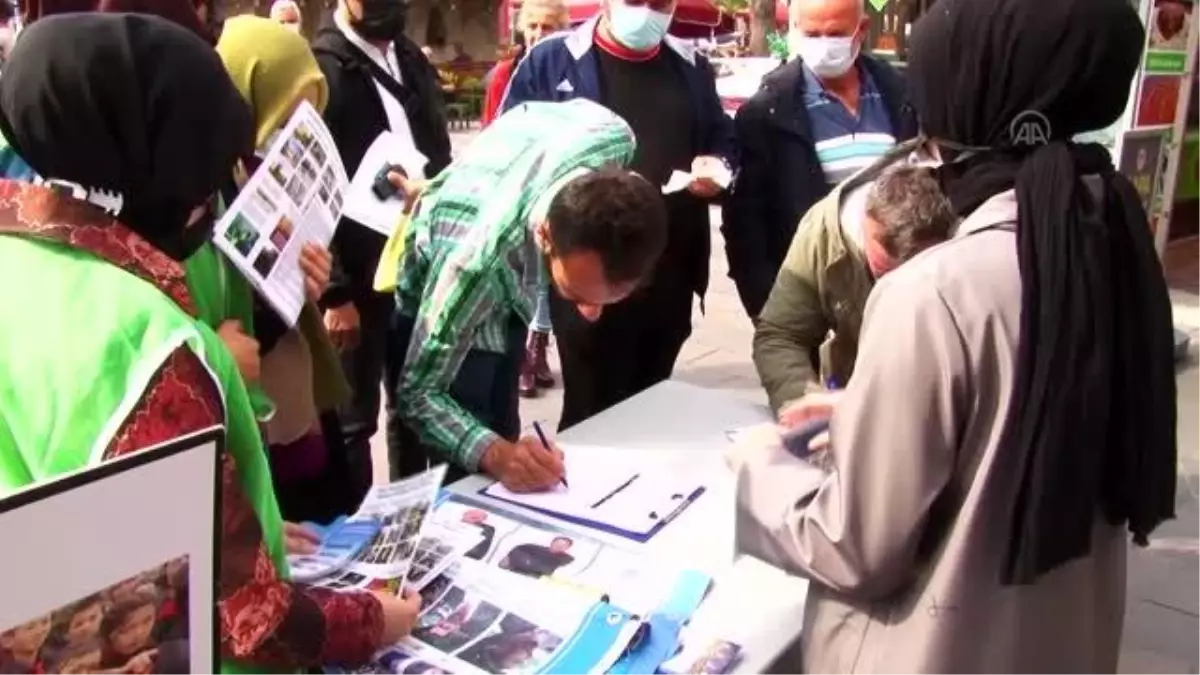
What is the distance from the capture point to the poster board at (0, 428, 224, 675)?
0.61m

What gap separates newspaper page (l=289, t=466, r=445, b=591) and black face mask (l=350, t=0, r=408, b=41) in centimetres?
152

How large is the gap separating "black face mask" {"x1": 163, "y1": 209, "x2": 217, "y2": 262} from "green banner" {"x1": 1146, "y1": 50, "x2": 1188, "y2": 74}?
4.72 metres

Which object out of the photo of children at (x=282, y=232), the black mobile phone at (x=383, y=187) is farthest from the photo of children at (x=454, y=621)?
the black mobile phone at (x=383, y=187)

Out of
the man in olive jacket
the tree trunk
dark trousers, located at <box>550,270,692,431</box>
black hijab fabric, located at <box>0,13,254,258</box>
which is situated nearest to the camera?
black hijab fabric, located at <box>0,13,254,258</box>

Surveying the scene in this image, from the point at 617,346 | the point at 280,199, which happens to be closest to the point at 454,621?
the point at 280,199

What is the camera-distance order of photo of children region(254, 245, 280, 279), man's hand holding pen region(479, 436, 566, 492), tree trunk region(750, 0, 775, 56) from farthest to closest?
tree trunk region(750, 0, 775, 56) < man's hand holding pen region(479, 436, 566, 492) < photo of children region(254, 245, 280, 279)

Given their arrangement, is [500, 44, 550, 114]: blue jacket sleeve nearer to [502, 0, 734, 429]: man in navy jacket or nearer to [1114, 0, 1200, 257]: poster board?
[502, 0, 734, 429]: man in navy jacket

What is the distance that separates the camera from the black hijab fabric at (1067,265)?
3.39 ft

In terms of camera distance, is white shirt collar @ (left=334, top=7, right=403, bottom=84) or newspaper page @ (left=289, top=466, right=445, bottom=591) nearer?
newspaper page @ (left=289, top=466, right=445, bottom=591)

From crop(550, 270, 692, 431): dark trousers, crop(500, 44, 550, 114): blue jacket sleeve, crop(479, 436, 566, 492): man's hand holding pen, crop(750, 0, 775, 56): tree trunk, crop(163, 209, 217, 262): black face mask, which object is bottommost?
crop(750, 0, 775, 56): tree trunk

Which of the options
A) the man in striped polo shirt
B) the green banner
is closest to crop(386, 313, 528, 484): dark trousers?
the man in striped polo shirt

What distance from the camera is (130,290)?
33.9 inches

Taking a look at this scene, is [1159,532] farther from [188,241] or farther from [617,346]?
[188,241]

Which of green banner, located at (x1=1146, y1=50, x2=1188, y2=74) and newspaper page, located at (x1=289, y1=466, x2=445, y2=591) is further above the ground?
newspaper page, located at (x1=289, y1=466, x2=445, y2=591)
